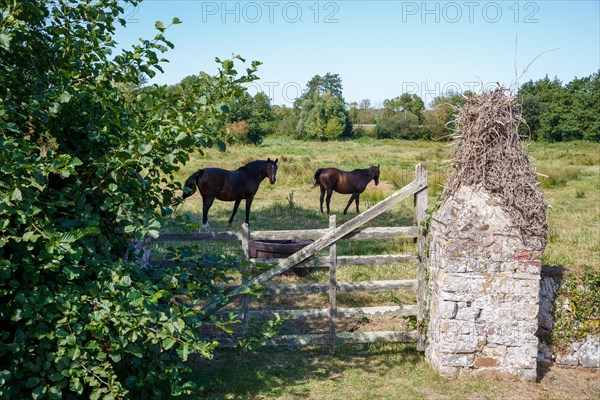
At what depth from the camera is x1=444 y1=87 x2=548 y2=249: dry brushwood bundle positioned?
5.74m

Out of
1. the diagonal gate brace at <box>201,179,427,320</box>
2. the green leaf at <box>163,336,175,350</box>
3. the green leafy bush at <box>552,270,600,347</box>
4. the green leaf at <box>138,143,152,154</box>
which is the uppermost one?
the green leaf at <box>138,143,152,154</box>

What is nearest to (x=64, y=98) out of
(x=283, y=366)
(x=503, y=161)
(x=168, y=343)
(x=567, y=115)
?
(x=168, y=343)

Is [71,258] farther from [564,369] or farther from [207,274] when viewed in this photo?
[564,369]

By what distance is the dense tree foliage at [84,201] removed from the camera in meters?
3.95

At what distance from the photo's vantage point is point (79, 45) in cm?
454

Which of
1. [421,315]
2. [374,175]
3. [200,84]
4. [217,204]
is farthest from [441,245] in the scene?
[217,204]

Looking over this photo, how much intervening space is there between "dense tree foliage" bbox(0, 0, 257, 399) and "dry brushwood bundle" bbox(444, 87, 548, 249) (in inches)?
104

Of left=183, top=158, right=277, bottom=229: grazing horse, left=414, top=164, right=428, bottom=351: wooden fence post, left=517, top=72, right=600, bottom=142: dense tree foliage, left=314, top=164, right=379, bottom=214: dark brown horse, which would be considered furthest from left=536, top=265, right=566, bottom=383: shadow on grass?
left=517, top=72, right=600, bottom=142: dense tree foliage

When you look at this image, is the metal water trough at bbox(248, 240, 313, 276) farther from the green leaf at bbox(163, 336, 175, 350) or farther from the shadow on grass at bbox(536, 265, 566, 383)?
the green leaf at bbox(163, 336, 175, 350)

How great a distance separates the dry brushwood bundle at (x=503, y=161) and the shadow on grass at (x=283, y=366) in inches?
87.9

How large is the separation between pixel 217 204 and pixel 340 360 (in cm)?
1291

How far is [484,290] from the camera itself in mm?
5863

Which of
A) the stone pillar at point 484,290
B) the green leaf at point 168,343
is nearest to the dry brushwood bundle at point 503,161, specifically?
the stone pillar at point 484,290

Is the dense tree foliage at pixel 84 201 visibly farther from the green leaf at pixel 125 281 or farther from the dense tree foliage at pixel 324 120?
the dense tree foliage at pixel 324 120
